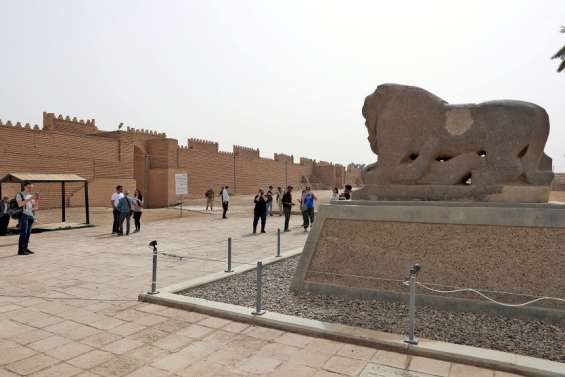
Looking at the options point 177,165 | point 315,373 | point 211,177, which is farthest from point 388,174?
point 211,177

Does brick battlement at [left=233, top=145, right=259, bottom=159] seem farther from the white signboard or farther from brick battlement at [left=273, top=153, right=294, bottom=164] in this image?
the white signboard

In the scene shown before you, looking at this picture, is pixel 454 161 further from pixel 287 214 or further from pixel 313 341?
pixel 287 214

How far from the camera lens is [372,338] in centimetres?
373

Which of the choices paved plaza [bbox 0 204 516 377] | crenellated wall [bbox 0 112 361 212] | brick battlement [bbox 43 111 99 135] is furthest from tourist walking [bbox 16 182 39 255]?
brick battlement [bbox 43 111 99 135]

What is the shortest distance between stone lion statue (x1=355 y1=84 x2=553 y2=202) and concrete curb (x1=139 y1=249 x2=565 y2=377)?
8.29ft

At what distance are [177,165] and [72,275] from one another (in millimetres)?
23742

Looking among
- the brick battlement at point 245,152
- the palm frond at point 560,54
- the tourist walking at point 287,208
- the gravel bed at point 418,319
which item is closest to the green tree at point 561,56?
the palm frond at point 560,54

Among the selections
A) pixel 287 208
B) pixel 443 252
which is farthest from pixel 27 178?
pixel 443 252

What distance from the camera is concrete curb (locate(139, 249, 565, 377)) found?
3.19 meters

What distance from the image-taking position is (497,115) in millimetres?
5430

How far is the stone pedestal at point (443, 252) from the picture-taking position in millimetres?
4484

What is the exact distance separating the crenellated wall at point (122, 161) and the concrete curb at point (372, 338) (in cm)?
1799

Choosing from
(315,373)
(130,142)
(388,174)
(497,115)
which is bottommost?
(315,373)

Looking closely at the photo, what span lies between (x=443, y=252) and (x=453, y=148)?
160cm
